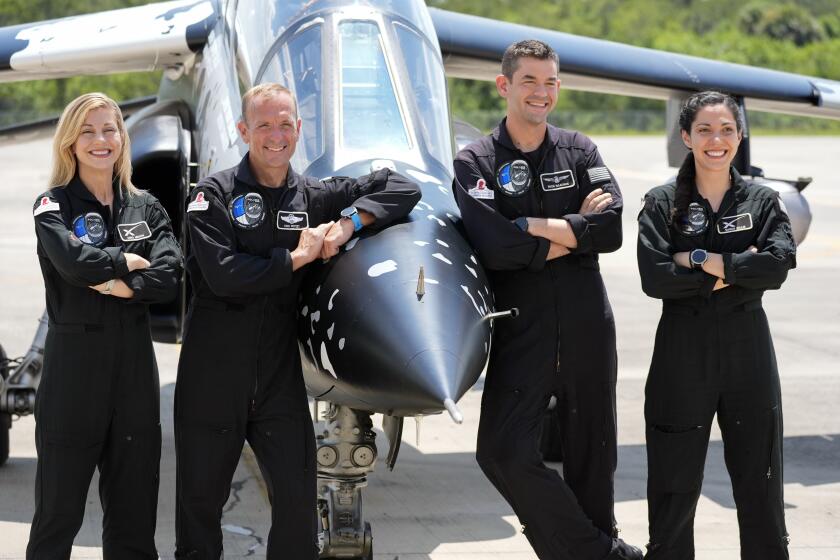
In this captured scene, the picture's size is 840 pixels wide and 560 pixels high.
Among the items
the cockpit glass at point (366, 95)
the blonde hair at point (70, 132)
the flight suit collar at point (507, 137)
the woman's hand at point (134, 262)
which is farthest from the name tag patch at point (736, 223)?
the blonde hair at point (70, 132)

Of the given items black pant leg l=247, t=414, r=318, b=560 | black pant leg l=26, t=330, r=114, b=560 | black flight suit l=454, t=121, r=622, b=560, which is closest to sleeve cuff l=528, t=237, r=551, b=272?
black flight suit l=454, t=121, r=622, b=560

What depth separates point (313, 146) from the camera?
6.02 m

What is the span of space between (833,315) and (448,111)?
10.3 m

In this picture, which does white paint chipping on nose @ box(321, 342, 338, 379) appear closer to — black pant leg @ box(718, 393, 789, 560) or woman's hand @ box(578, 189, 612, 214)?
woman's hand @ box(578, 189, 612, 214)

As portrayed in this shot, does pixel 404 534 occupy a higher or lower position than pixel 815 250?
lower

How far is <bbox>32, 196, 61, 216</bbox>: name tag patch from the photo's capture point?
5121 millimetres

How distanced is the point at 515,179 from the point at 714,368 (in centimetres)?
116

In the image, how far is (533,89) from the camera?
17.3ft

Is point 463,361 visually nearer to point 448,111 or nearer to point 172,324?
point 448,111

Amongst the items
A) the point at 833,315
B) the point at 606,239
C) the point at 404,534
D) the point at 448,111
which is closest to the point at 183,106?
the point at 448,111

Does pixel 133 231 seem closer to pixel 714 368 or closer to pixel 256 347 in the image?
pixel 256 347

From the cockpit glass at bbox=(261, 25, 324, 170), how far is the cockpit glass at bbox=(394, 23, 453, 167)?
45 centimetres

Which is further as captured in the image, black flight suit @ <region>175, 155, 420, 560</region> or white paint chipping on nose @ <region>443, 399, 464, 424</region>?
black flight suit @ <region>175, 155, 420, 560</region>

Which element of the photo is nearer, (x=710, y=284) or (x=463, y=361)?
(x=463, y=361)
